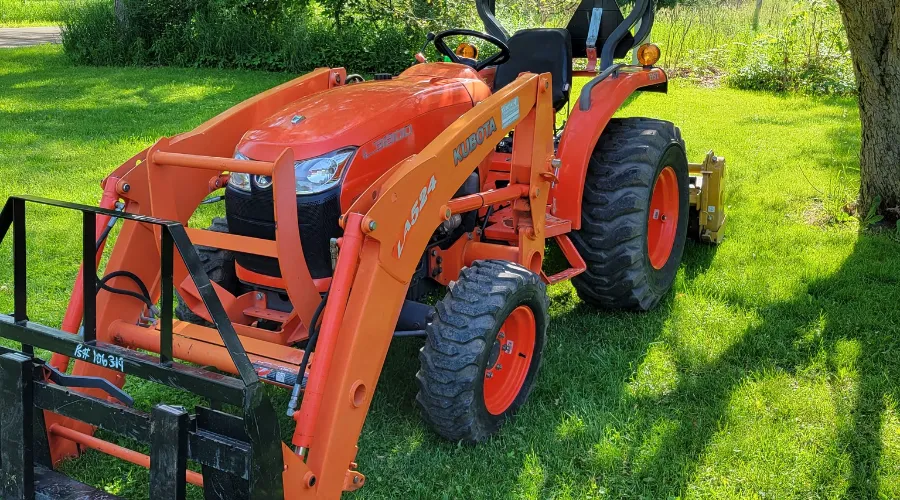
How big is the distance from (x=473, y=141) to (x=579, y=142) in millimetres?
958

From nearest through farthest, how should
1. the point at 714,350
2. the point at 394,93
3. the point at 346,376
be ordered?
the point at 346,376, the point at 394,93, the point at 714,350

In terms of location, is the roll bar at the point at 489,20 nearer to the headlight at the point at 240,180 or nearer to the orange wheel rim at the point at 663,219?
the orange wheel rim at the point at 663,219

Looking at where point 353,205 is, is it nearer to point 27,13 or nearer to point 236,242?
point 236,242

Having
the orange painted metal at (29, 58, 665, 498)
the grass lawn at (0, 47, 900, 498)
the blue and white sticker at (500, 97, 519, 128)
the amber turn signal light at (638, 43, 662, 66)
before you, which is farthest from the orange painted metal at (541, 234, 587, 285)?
the amber turn signal light at (638, 43, 662, 66)

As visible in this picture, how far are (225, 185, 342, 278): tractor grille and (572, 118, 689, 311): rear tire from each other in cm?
153

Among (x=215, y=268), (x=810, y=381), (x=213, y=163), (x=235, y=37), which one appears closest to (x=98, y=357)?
(x=213, y=163)

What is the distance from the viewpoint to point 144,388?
3.85 m

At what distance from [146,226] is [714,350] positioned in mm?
2773

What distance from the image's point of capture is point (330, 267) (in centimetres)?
319

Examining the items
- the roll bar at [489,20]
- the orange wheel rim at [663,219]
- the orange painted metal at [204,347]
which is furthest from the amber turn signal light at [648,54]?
the orange painted metal at [204,347]

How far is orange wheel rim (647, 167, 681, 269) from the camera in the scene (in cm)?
486

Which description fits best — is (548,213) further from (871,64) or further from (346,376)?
(871,64)

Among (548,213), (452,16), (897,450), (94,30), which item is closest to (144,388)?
(548,213)

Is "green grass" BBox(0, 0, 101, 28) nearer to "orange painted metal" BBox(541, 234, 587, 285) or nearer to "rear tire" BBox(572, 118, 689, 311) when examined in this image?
"rear tire" BBox(572, 118, 689, 311)
